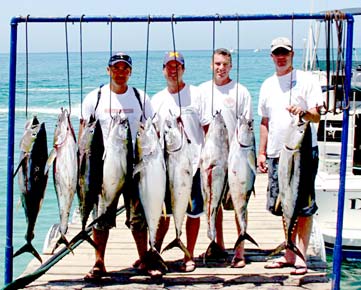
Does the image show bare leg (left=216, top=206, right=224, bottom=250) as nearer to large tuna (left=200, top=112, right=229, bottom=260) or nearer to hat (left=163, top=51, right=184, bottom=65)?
large tuna (left=200, top=112, right=229, bottom=260)

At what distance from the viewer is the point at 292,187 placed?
496cm

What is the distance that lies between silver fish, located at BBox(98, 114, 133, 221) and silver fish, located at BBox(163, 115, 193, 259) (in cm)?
29

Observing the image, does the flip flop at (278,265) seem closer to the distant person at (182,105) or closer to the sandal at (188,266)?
the sandal at (188,266)

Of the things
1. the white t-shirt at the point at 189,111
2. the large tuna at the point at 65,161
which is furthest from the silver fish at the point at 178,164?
the large tuna at the point at 65,161

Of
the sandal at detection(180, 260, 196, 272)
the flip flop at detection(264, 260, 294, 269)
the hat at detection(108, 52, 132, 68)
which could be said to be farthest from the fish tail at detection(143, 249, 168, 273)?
the hat at detection(108, 52, 132, 68)

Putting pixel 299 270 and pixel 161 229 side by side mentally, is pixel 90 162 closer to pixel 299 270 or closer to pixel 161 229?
pixel 161 229

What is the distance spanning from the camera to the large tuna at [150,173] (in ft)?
15.7

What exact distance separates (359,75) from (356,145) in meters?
1.44

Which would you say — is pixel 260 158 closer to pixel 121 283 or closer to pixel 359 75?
pixel 121 283

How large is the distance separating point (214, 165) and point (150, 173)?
0.49 meters

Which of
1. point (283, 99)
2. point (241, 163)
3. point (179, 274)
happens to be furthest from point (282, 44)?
point (179, 274)

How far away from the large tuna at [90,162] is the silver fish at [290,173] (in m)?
1.39

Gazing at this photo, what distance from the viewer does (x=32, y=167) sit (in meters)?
4.87

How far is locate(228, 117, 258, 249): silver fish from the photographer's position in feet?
15.7
